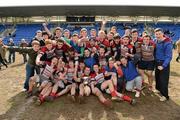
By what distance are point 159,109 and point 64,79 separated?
2.77 meters

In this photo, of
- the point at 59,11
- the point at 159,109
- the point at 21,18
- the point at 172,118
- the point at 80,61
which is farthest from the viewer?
the point at 21,18

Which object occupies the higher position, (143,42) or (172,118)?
(143,42)

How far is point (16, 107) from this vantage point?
8.23 metres

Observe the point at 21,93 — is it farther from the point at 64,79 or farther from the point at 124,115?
the point at 124,115

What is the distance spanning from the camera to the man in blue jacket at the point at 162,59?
8.04 m

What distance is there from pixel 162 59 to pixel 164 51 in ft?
0.81

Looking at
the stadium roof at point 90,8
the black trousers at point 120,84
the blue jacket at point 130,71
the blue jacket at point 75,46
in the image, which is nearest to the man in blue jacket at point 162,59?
the blue jacket at point 130,71

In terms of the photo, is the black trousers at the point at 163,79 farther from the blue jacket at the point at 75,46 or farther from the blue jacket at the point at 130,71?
the blue jacket at the point at 75,46

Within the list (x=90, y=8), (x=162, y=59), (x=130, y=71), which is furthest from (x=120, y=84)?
(x=90, y=8)

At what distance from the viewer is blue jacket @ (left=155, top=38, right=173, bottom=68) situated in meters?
8.03

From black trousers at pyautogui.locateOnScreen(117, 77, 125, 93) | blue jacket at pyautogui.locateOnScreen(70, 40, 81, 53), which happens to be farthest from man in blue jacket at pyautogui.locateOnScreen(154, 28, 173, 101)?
blue jacket at pyautogui.locateOnScreen(70, 40, 81, 53)

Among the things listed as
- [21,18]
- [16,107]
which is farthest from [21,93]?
[21,18]

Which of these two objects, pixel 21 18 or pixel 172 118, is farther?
pixel 21 18

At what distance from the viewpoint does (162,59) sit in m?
8.26
